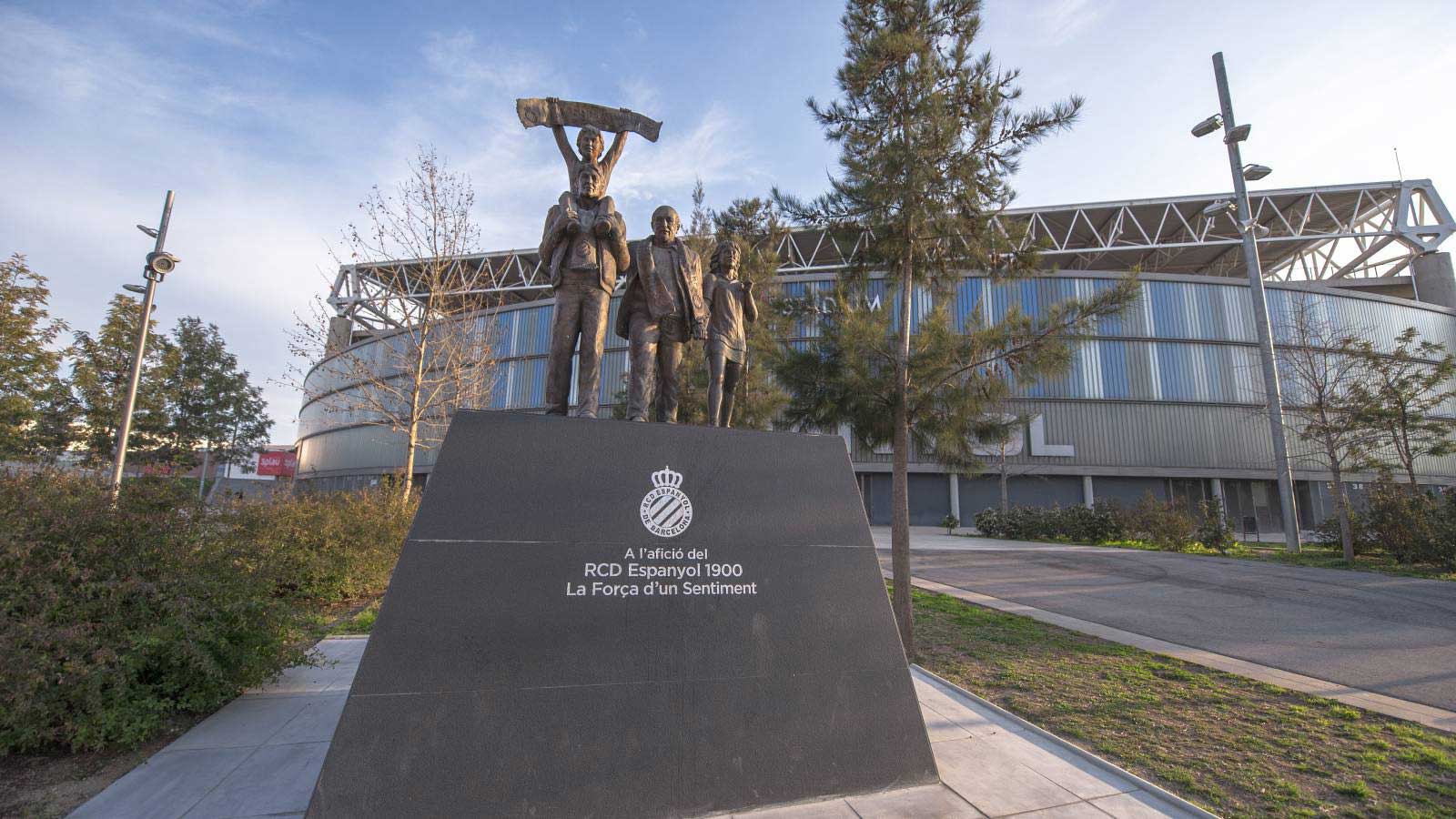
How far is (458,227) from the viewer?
47.6ft

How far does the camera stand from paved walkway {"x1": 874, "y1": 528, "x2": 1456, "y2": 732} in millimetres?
6680

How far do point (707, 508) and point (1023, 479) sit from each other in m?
32.2

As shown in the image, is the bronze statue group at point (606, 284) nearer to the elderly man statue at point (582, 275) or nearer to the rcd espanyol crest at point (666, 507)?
the elderly man statue at point (582, 275)

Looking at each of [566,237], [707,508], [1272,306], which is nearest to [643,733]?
[707,508]

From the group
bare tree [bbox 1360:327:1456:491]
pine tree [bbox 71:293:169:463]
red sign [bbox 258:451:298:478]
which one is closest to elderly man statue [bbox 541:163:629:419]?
bare tree [bbox 1360:327:1456:491]

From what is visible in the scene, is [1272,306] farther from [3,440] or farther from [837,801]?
[3,440]

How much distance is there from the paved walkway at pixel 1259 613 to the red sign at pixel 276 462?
56882 mm

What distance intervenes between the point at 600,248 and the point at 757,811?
448cm

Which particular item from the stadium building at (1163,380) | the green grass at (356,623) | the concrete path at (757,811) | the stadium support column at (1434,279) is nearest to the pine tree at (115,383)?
the stadium building at (1163,380)

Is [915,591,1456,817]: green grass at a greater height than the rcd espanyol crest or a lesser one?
lesser

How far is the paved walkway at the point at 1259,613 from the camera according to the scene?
6.68 metres

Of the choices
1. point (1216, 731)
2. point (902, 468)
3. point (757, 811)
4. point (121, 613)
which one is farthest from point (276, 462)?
point (1216, 731)

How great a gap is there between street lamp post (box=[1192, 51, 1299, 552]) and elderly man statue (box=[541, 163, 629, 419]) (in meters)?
21.2

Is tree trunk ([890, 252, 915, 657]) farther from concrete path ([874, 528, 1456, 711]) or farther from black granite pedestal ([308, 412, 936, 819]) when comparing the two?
black granite pedestal ([308, 412, 936, 819])
